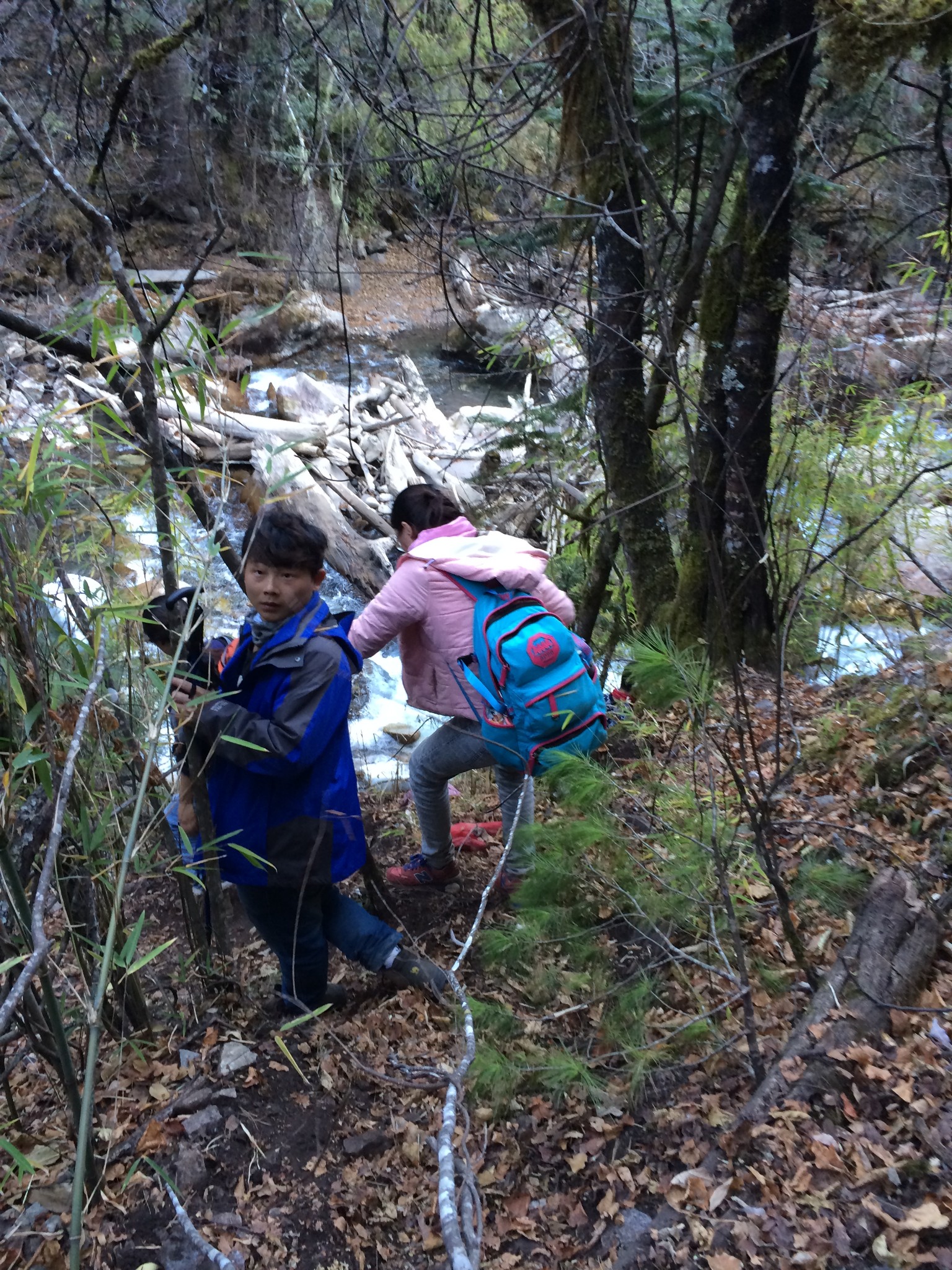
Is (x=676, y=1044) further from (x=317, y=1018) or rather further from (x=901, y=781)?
(x=901, y=781)

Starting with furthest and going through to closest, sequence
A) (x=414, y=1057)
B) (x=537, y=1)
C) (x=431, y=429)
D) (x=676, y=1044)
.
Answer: (x=431, y=429)
(x=537, y=1)
(x=414, y=1057)
(x=676, y=1044)

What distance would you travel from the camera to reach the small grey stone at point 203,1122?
2.38 metres

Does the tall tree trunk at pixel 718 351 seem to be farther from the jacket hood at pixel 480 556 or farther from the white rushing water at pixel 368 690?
the white rushing water at pixel 368 690

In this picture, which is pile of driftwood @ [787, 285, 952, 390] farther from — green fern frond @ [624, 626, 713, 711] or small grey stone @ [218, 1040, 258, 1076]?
small grey stone @ [218, 1040, 258, 1076]

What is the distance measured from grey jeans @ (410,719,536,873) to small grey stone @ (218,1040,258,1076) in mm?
1083

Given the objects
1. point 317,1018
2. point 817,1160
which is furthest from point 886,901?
point 317,1018

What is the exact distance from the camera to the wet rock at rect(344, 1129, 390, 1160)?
2438 millimetres

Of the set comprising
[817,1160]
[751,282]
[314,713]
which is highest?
[751,282]

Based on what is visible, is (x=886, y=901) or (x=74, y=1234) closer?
(x=74, y=1234)

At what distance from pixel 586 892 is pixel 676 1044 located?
59cm

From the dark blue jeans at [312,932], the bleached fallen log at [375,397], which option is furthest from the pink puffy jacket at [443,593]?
the bleached fallen log at [375,397]

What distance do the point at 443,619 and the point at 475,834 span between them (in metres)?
1.62

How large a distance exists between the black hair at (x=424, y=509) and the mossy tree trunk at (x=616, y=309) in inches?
36.2

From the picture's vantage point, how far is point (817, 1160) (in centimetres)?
186
